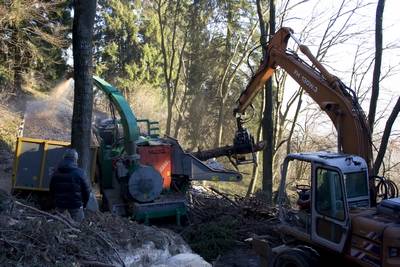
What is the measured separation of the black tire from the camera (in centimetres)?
770

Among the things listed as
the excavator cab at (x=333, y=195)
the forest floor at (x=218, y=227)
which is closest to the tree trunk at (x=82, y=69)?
the forest floor at (x=218, y=227)

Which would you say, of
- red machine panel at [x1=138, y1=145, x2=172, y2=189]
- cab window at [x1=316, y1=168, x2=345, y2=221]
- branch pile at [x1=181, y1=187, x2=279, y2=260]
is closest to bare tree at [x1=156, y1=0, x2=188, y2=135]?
branch pile at [x1=181, y1=187, x2=279, y2=260]

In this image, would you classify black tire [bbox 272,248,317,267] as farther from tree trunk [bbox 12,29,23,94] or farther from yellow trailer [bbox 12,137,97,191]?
tree trunk [bbox 12,29,23,94]

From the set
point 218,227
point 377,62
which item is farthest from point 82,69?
point 377,62

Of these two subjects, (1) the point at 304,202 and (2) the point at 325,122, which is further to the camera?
(2) the point at 325,122

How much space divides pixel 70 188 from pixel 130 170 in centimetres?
344

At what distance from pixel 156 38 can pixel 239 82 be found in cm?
736

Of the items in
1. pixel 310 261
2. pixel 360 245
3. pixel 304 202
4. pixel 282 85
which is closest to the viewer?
pixel 360 245

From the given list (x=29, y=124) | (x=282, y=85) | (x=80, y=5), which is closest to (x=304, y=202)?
(x=80, y=5)

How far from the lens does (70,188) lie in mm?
7605

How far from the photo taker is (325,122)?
3269 cm

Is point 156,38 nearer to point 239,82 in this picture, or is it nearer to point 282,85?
point 239,82

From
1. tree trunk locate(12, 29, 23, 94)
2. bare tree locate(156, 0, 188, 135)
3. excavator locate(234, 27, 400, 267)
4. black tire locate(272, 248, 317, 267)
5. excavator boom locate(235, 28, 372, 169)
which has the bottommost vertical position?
black tire locate(272, 248, 317, 267)

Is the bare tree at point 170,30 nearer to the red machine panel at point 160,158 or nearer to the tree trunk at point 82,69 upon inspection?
the red machine panel at point 160,158
